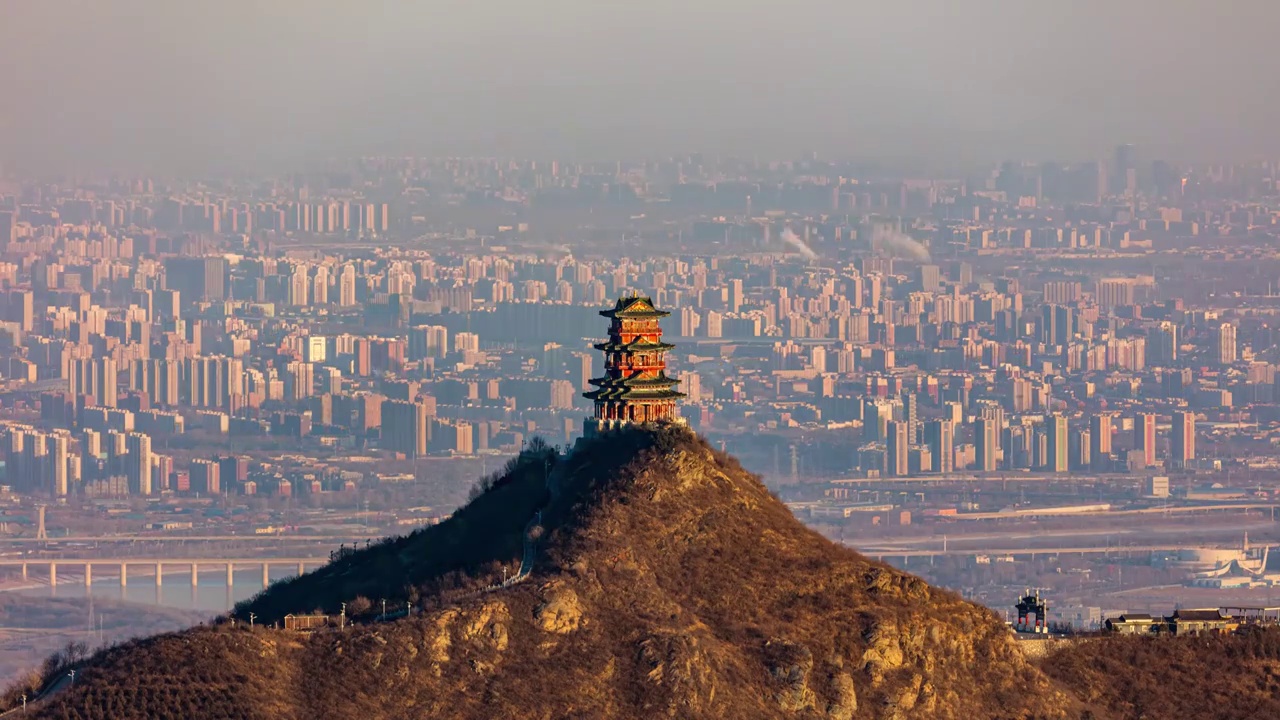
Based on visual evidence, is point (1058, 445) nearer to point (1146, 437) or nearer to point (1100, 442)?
point (1100, 442)

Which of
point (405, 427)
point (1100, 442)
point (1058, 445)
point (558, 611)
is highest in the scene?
point (558, 611)

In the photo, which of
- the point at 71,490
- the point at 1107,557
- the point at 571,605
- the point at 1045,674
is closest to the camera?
the point at 571,605

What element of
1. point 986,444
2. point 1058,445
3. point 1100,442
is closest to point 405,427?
point 986,444

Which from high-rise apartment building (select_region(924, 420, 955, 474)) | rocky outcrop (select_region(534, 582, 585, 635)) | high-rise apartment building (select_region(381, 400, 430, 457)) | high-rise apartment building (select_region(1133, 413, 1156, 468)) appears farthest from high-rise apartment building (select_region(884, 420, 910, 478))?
rocky outcrop (select_region(534, 582, 585, 635))

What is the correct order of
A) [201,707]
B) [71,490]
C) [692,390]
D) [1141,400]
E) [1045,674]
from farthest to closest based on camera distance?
[1141,400]
[692,390]
[71,490]
[1045,674]
[201,707]

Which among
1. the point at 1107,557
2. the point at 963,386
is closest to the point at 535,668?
the point at 1107,557

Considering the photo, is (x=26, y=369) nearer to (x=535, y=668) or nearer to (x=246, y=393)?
(x=246, y=393)

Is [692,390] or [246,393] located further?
[246,393]
